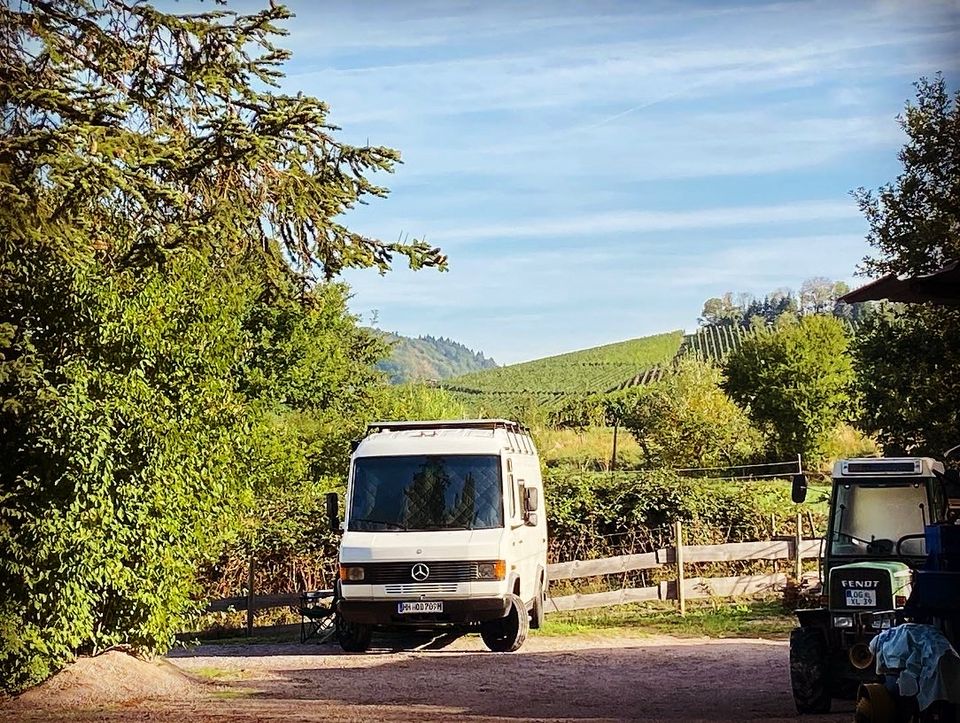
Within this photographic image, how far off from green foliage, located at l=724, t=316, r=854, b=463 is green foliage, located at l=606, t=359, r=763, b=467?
86.9 inches

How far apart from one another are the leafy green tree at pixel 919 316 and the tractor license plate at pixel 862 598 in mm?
12622

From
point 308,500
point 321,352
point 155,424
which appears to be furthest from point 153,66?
point 321,352


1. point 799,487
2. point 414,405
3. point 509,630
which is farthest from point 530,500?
point 414,405

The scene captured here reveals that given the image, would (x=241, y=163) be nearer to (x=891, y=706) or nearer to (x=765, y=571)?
(x=891, y=706)

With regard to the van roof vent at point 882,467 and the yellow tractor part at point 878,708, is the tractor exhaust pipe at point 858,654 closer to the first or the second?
the yellow tractor part at point 878,708

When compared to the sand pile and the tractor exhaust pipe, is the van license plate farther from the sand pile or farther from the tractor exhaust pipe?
the tractor exhaust pipe

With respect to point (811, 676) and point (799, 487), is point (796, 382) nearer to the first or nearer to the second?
point (799, 487)

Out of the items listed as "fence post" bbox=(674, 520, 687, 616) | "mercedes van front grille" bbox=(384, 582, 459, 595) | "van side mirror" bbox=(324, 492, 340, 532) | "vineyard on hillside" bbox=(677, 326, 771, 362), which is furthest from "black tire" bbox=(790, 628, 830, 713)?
"vineyard on hillside" bbox=(677, 326, 771, 362)

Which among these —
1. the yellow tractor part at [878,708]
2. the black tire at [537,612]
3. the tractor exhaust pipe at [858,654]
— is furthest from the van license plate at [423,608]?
the yellow tractor part at [878,708]

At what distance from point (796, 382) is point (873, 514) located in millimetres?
48003

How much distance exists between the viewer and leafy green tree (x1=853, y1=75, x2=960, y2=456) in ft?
75.4

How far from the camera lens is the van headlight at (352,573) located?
51.8ft

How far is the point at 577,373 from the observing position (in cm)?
9644

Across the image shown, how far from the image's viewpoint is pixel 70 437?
37.8 ft
